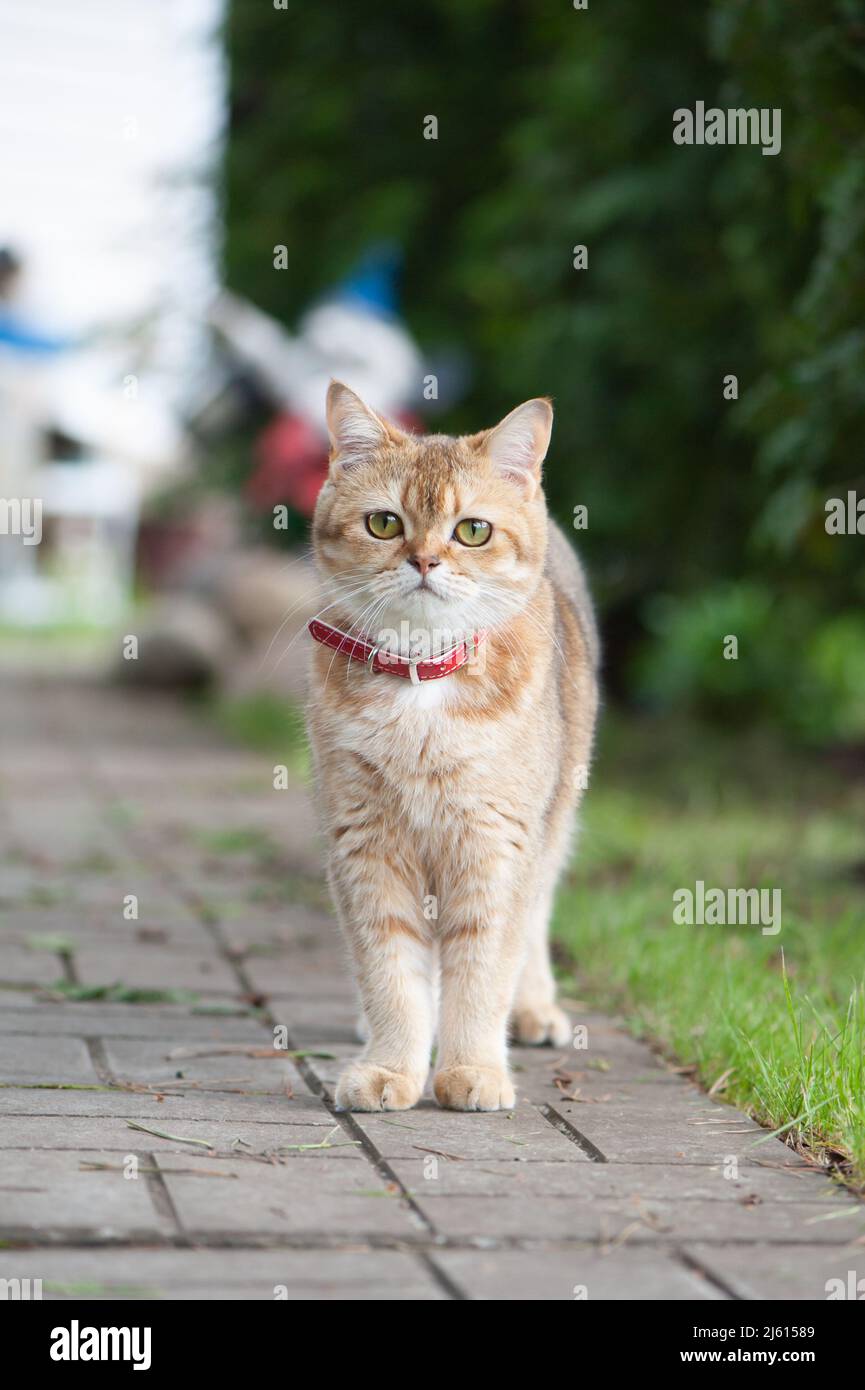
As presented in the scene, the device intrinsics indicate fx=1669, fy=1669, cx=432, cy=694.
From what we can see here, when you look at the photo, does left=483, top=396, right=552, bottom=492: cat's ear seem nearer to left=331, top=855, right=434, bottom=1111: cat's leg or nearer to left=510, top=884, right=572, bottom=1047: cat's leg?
left=331, top=855, right=434, bottom=1111: cat's leg

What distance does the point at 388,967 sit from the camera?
3.10 meters

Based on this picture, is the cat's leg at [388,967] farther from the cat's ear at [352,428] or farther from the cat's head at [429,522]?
the cat's ear at [352,428]

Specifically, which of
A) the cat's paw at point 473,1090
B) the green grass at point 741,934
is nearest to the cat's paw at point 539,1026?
the green grass at point 741,934

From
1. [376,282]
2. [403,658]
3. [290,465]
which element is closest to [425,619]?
[403,658]

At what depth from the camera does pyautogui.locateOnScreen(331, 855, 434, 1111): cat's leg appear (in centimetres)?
306

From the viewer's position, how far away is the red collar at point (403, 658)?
3.10 meters

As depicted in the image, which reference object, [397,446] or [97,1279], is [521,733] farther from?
[97,1279]

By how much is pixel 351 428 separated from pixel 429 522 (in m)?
0.32

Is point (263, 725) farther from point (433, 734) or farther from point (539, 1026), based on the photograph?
point (433, 734)

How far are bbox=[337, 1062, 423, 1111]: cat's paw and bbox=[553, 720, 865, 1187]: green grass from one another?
616 mm

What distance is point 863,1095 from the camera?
277cm

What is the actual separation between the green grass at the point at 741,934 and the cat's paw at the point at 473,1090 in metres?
0.44
